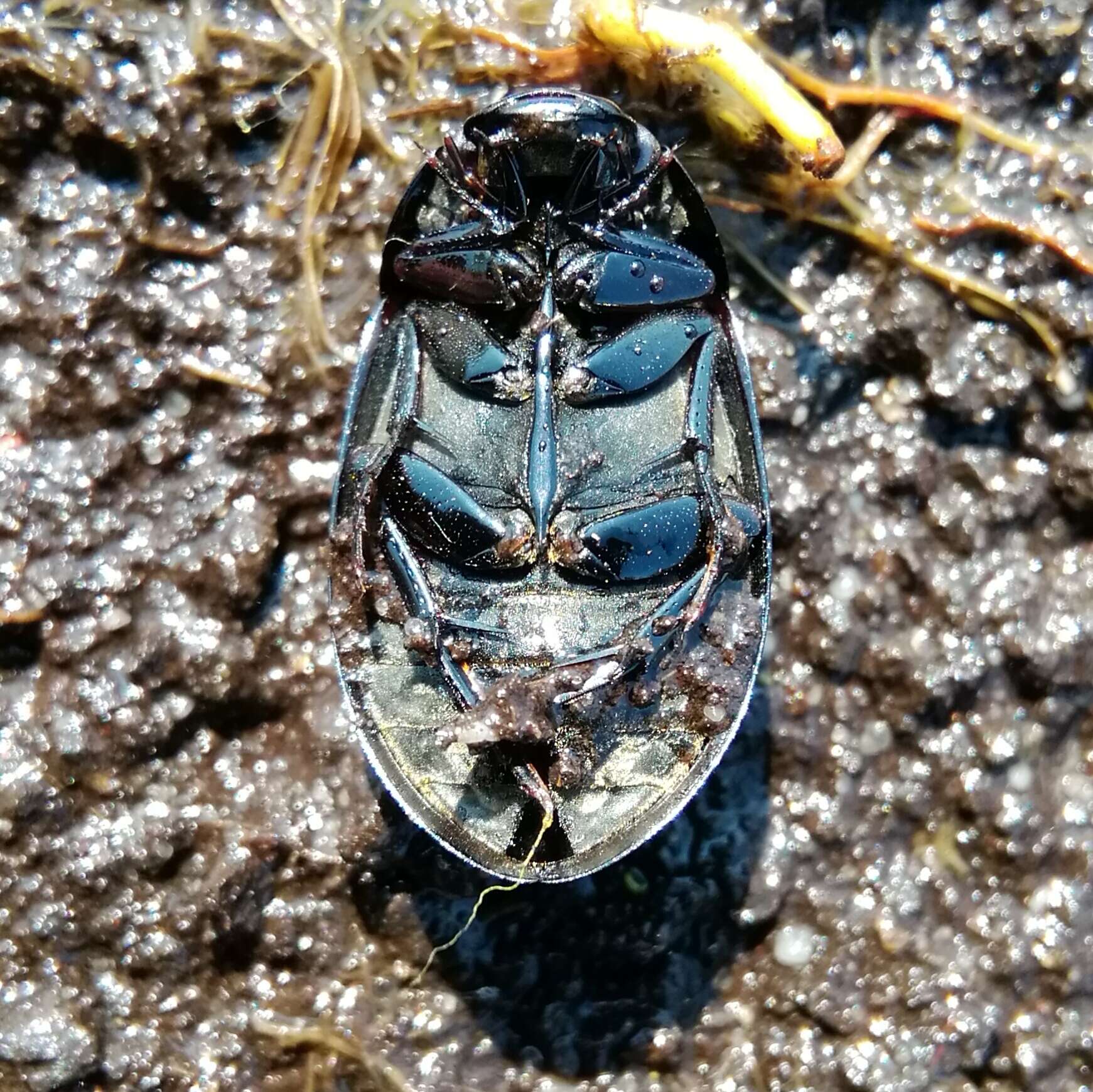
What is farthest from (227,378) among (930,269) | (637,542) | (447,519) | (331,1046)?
(930,269)

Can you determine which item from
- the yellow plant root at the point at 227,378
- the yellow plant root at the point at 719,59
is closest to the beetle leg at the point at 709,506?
the yellow plant root at the point at 719,59

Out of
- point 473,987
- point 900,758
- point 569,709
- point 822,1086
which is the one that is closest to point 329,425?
point 569,709

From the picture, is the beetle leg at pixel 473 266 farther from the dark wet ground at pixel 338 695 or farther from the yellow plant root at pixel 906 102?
the yellow plant root at pixel 906 102

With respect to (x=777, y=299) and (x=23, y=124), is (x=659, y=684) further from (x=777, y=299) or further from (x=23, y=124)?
(x=23, y=124)

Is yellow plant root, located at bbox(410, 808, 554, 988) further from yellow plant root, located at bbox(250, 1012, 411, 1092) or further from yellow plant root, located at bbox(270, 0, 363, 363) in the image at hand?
yellow plant root, located at bbox(270, 0, 363, 363)

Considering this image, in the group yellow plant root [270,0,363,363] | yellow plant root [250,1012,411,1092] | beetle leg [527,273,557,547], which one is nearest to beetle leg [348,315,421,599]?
beetle leg [527,273,557,547]

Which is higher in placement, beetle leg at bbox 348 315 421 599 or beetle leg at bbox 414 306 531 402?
beetle leg at bbox 414 306 531 402
